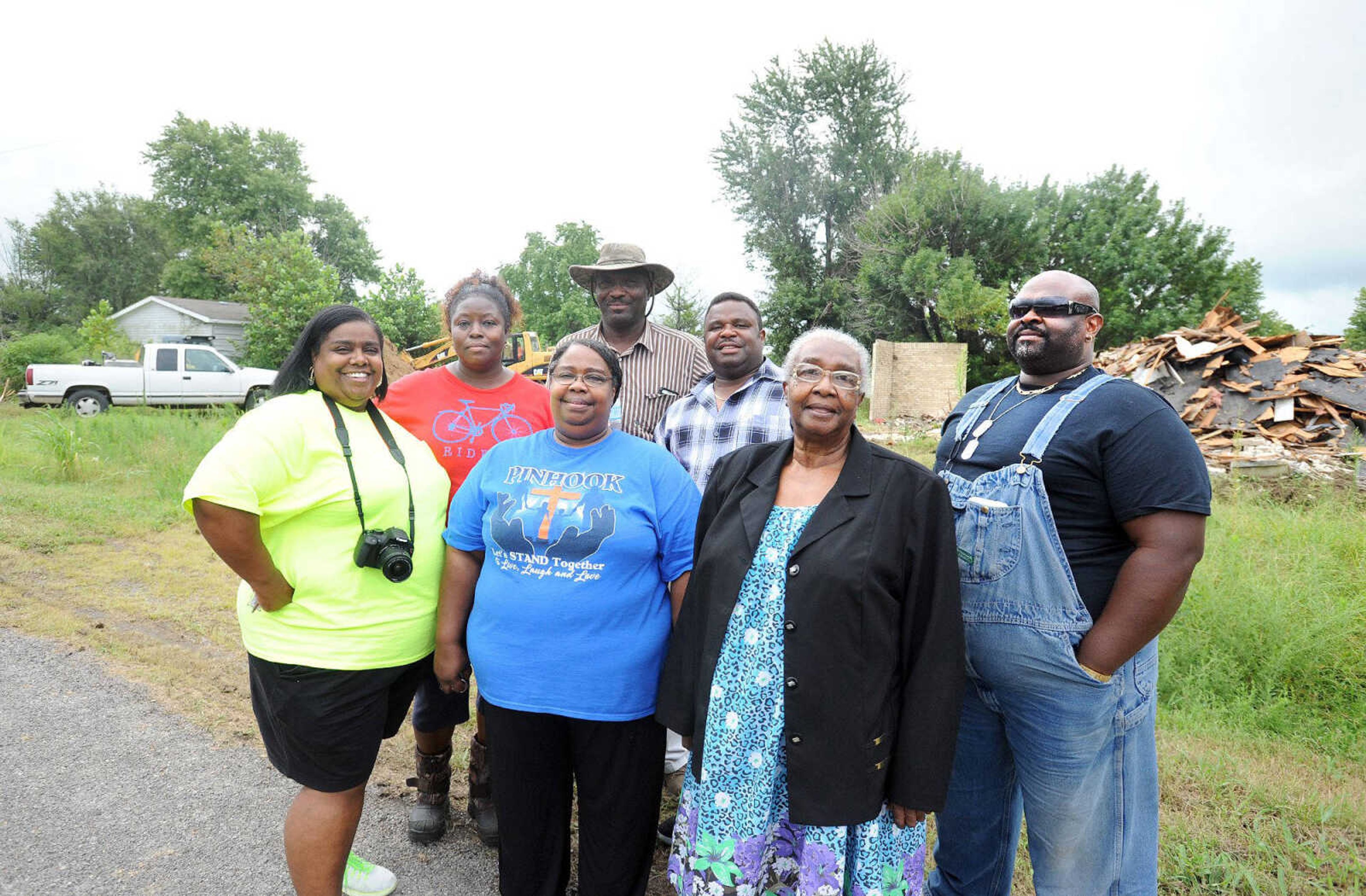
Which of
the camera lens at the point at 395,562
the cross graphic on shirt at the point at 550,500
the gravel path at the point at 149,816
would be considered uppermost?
the cross graphic on shirt at the point at 550,500

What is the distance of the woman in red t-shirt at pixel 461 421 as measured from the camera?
2.97 m

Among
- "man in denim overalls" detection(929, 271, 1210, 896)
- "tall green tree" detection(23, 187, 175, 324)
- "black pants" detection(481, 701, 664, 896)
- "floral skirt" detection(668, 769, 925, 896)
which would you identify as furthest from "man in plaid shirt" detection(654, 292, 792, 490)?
"tall green tree" detection(23, 187, 175, 324)

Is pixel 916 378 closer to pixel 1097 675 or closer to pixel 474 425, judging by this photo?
pixel 474 425

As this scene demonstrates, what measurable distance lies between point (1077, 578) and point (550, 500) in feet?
5.20

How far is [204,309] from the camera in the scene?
3591 centimetres

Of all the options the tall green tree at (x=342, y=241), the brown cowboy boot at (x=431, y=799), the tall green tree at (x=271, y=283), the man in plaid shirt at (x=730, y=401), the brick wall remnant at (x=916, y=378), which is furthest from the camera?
the tall green tree at (x=342, y=241)

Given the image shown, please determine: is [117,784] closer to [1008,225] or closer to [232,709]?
[232,709]

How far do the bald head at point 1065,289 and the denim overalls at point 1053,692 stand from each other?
10.2 inches

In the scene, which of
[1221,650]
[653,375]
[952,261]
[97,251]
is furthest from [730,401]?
[97,251]

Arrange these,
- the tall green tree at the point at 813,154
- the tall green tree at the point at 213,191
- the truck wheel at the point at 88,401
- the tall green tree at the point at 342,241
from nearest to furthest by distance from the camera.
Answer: the truck wheel at the point at 88,401
the tall green tree at the point at 813,154
the tall green tree at the point at 213,191
the tall green tree at the point at 342,241

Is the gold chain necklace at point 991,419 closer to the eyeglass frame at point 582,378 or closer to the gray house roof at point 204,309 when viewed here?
the eyeglass frame at point 582,378

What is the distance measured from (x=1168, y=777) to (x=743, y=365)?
2.78 m

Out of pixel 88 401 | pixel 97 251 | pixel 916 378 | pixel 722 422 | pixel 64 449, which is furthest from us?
pixel 97 251

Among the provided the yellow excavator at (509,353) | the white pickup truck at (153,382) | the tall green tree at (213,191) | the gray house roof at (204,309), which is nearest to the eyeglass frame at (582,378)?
the yellow excavator at (509,353)
